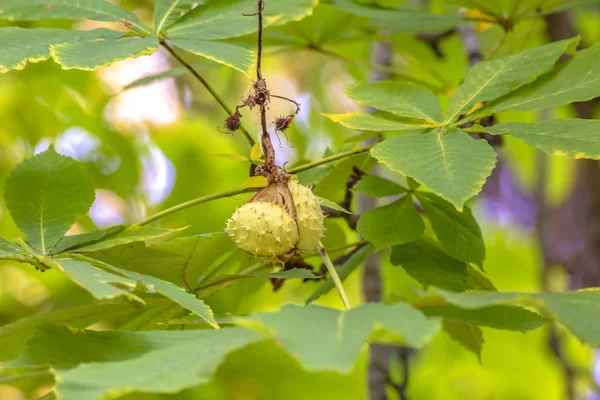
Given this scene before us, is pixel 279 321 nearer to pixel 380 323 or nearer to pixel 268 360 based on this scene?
pixel 380 323

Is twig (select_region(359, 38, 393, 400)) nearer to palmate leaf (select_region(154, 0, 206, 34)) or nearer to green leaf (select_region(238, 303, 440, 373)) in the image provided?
palmate leaf (select_region(154, 0, 206, 34))

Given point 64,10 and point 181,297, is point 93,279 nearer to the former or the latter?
point 181,297

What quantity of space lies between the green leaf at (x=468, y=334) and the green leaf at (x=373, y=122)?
32cm

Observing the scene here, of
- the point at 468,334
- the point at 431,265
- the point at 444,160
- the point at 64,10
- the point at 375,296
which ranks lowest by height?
the point at 375,296

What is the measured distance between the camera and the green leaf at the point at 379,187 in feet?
3.01

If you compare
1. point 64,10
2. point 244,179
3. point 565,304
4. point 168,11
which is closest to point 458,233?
point 565,304

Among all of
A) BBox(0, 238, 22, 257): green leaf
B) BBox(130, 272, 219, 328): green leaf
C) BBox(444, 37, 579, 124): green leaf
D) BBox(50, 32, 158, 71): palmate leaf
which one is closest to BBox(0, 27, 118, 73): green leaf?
BBox(50, 32, 158, 71): palmate leaf

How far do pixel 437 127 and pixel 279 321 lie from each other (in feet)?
1.21

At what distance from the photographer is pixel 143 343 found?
63 centimetres

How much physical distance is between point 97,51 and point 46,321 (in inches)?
12.7

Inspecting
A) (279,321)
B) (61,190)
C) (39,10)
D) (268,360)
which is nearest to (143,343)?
(279,321)

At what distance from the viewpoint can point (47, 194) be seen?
819mm

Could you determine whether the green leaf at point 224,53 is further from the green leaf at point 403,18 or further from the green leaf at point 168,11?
the green leaf at point 403,18

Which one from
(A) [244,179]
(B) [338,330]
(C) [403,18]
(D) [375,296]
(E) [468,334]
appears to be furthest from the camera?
(A) [244,179]
